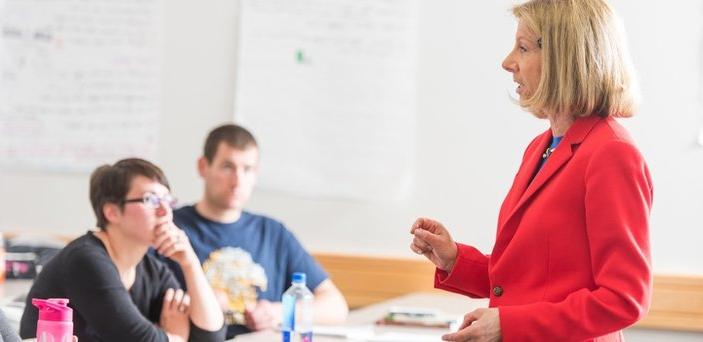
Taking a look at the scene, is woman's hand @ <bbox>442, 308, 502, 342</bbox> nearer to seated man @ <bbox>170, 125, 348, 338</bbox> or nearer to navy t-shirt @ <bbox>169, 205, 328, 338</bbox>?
seated man @ <bbox>170, 125, 348, 338</bbox>

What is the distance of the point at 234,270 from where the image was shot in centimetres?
370

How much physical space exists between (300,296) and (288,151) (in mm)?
1101

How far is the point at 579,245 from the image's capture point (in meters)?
1.76

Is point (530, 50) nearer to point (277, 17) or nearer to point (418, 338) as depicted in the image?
point (418, 338)

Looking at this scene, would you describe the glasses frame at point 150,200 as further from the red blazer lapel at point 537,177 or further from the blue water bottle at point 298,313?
the red blazer lapel at point 537,177

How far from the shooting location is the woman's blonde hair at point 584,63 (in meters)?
1.78

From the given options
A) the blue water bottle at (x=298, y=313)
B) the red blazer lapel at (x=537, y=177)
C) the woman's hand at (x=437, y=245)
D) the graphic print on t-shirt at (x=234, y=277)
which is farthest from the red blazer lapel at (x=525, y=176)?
the graphic print on t-shirt at (x=234, y=277)

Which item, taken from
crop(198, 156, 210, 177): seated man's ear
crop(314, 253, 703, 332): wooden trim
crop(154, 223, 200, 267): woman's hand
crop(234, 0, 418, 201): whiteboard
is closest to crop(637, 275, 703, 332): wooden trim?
crop(314, 253, 703, 332): wooden trim

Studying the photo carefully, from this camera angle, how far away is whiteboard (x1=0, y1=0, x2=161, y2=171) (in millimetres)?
4602

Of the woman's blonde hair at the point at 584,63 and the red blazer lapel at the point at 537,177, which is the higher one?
the woman's blonde hair at the point at 584,63

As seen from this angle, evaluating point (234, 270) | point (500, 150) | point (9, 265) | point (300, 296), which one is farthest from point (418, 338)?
point (9, 265)

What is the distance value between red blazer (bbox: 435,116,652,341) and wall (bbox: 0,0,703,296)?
2.19 meters

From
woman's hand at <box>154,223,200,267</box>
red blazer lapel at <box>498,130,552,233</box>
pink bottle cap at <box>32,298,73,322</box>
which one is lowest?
woman's hand at <box>154,223,200,267</box>

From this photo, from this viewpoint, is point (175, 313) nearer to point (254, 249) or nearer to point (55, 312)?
point (254, 249)
